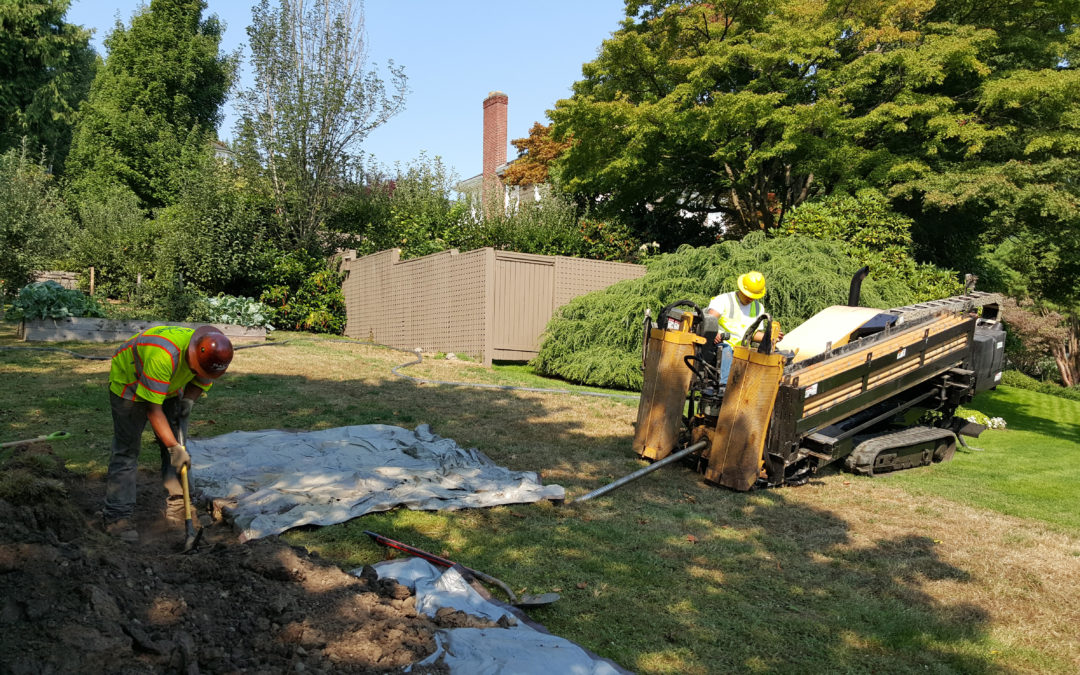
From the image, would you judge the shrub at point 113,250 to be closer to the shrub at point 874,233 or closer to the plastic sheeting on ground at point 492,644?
the shrub at point 874,233

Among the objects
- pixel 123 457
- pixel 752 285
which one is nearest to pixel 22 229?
pixel 123 457

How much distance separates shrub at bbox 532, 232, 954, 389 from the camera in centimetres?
1098

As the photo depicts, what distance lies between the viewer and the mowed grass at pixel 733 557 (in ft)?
11.0

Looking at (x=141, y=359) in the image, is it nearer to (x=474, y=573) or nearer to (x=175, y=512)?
(x=175, y=512)

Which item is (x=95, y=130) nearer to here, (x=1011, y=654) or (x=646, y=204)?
(x=646, y=204)

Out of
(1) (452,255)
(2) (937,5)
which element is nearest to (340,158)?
(1) (452,255)

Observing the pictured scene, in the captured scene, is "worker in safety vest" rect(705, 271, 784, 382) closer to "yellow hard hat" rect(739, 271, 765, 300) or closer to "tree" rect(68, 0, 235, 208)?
"yellow hard hat" rect(739, 271, 765, 300)

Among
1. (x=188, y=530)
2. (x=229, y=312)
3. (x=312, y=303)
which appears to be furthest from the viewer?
(x=312, y=303)

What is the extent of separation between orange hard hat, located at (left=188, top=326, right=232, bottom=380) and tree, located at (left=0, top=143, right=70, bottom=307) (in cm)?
1175

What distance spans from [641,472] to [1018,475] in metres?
4.33

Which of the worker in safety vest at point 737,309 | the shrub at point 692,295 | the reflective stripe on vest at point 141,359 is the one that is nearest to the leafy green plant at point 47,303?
the shrub at point 692,295

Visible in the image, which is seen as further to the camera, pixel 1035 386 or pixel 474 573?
pixel 1035 386

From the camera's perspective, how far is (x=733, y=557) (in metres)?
4.47

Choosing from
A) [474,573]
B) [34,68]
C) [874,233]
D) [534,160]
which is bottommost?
[474,573]
